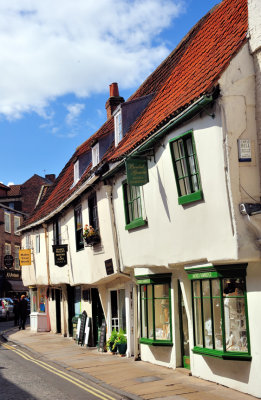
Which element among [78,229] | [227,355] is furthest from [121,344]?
[227,355]

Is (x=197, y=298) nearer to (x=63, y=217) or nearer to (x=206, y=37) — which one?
(x=206, y=37)

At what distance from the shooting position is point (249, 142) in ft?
33.8

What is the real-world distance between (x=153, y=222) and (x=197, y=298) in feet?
7.42

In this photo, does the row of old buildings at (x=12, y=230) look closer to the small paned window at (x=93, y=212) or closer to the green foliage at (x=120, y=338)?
the small paned window at (x=93, y=212)

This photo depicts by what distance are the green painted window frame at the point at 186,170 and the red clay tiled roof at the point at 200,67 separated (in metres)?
0.65

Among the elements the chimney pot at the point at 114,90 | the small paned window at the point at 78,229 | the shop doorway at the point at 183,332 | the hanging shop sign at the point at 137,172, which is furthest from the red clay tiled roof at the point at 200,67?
the chimney pot at the point at 114,90

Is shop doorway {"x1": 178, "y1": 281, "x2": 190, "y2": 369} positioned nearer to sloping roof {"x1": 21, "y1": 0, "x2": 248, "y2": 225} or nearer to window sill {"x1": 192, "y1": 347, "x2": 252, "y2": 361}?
Answer: window sill {"x1": 192, "y1": 347, "x2": 252, "y2": 361}

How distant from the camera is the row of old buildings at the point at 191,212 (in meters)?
10.3

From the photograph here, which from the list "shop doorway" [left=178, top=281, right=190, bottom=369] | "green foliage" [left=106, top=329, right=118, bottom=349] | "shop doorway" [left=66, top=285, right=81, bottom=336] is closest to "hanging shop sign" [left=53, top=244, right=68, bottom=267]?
"shop doorway" [left=66, top=285, right=81, bottom=336]

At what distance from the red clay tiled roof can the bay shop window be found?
374 centimetres

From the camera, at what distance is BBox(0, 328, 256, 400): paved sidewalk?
10680 millimetres

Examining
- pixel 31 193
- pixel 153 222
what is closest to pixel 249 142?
pixel 153 222

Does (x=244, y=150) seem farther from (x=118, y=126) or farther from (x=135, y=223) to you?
(x=118, y=126)

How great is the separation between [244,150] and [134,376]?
641 cm
